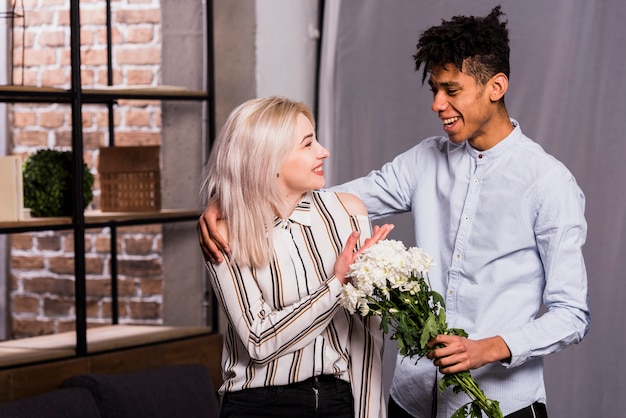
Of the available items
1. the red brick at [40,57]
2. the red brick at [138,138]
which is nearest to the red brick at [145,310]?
the red brick at [138,138]

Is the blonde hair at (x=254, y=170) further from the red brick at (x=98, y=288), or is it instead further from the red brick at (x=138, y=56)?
the red brick at (x=98, y=288)

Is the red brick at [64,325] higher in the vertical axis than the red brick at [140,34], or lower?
lower

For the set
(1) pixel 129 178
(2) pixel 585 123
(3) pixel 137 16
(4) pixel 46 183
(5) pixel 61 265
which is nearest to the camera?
(2) pixel 585 123

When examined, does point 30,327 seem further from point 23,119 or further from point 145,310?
point 23,119

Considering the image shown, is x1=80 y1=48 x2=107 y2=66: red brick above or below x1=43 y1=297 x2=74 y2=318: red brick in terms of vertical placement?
above

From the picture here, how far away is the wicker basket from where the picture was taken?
3.69 meters

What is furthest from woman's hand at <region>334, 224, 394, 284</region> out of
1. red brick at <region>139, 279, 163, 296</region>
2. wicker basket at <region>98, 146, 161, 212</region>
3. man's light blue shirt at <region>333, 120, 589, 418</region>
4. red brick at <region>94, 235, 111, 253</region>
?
red brick at <region>94, 235, 111, 253</region>

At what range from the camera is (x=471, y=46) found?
2129mm

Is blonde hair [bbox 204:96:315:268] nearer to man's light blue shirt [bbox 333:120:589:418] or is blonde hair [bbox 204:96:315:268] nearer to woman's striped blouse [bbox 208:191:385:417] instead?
woman's striped blouse [bbox 208:191:385:417]

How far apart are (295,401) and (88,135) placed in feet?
8.40

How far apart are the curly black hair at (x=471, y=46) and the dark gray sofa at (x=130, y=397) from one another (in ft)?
5.52

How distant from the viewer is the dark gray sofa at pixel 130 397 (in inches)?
117

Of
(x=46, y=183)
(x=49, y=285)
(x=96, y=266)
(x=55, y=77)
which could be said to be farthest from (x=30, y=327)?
(x=46, y=183)

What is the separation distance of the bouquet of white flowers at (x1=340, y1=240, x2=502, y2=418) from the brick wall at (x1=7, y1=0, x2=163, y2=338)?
2355 mm
